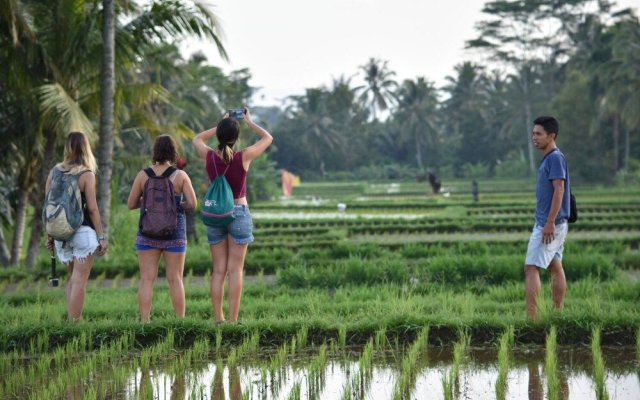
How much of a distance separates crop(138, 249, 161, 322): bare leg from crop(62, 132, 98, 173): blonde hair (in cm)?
67

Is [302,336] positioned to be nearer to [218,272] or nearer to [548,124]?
[218,272]

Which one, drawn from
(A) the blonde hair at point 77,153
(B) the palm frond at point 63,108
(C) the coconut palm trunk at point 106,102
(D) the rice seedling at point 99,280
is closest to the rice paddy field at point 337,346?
(A) the blonde hair at point 77,153

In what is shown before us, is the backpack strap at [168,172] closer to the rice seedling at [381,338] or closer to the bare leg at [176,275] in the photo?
the bare leg at [176,275]

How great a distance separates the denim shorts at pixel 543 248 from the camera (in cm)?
570

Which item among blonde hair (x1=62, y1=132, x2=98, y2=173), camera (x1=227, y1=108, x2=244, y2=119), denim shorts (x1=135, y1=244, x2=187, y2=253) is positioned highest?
camera (x1=227, y1=108, x2=244, y2=119)

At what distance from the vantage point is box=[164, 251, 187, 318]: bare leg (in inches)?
225

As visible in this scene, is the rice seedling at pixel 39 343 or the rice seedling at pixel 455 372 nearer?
the rice seedling at pixel 455 372

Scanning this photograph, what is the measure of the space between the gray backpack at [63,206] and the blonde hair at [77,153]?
0.05 metres

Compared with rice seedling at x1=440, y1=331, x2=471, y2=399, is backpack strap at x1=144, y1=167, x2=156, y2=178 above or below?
above

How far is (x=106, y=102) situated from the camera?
36.1 ft

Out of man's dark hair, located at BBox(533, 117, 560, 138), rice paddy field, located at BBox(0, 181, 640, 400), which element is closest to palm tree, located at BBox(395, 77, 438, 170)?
rice paddy field, located at BBox(0, 181, 640, 400)

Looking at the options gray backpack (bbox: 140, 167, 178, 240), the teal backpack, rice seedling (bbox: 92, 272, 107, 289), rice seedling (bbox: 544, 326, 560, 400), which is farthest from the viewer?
rice seedling (bbox: 92, 272, 107, 289)

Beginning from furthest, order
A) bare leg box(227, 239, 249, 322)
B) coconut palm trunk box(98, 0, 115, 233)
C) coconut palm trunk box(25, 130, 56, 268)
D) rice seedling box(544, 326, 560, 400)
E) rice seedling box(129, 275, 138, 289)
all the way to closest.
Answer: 1. coconut palm trunk box(25, 130, 56, 268)
2. coconut palm trunk box(98, 0, 115, 233)
3. rice seedling box(129, 275, 138, 289)
4. bare leg box(227, 239, 249, 322)
5. rice seedling box(544, 326, 560, 400)

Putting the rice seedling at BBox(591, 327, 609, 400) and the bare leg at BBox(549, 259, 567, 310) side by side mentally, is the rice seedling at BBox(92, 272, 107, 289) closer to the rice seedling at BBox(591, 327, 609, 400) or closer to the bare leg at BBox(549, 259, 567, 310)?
the bare leg at BBox(549, 259, 567, 310)
